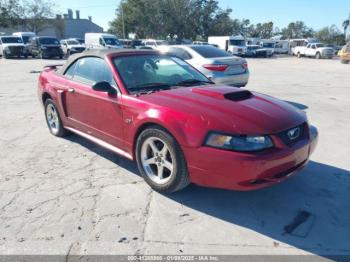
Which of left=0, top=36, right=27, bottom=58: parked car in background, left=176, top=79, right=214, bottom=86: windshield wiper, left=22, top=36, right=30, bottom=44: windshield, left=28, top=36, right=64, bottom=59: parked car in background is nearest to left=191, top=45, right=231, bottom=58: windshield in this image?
left=176, top=79, right=214, bottom=86: windshield wiper

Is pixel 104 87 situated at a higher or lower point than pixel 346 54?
higher

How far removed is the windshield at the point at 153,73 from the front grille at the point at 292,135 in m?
1.52

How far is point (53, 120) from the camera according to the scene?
586 cm

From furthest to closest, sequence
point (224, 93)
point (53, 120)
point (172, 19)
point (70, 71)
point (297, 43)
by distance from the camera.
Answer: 1. point (172, 19)
2. point (297, 43)
3. point (53, 120)
4. point (70, 71)
5. point (224, 93)

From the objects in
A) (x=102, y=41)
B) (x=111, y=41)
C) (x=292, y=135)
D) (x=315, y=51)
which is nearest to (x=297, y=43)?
(x=315, y=51)

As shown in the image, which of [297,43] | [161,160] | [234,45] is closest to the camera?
[161,160]

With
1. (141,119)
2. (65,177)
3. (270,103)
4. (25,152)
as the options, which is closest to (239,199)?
(270,103)

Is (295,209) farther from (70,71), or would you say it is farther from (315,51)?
(315,51)

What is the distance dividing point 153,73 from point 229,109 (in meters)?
1.43

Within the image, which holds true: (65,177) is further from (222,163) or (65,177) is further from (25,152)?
(222,163)

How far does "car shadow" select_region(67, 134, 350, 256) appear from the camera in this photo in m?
3.01

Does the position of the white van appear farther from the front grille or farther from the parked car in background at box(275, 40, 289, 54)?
the front grille

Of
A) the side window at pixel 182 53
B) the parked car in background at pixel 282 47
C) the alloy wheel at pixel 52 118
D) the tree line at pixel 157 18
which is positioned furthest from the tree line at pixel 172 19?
the alloy wheel at pixel 52 118

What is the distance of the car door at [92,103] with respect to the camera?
4133 millimetres
